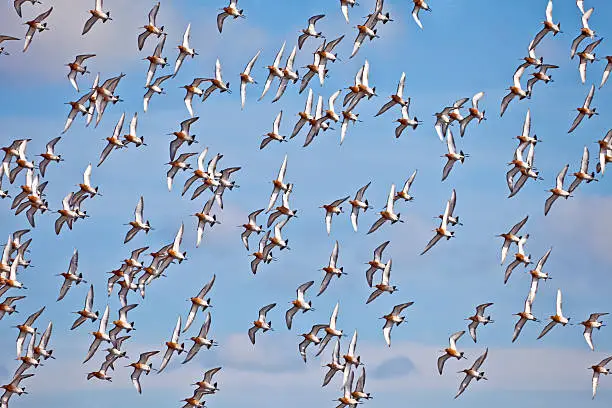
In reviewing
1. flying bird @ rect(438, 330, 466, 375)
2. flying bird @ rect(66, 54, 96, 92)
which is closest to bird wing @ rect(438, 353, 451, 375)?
flying bird @ rect(438, 330, 466, 375)

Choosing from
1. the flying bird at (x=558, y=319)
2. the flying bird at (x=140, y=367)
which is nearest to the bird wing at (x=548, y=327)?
the flying bird at (x=558, y=319)

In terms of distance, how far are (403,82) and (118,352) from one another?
2572 cm

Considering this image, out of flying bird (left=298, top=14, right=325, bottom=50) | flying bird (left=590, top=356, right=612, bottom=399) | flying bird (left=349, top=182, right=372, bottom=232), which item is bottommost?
flying bird (left=590, top=356, right=612, bottom=399)

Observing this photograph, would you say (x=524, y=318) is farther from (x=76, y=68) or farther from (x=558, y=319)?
(x=76, y=68)

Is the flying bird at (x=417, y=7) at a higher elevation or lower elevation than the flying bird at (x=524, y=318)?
higher

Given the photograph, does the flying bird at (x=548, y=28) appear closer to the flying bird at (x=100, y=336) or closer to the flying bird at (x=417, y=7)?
the flying bird at (x=417, y=7)

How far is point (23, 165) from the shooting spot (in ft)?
341

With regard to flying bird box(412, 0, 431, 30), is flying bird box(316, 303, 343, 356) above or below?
below

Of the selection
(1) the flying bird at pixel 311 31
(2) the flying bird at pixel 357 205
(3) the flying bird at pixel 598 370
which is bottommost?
(3) the flying bird at pixel 598 370

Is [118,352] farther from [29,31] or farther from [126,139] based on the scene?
[29,31]

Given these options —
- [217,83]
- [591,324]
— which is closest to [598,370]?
[591,324]

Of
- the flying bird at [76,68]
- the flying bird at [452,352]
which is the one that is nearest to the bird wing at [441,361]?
the flying bird at [452,352]

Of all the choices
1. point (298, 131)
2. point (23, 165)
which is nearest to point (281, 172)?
point (298, 131)

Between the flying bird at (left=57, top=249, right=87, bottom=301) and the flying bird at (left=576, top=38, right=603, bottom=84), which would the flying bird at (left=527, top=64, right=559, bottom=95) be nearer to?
the flying bird at (left=576, top=38, right=603, bottom=84)
